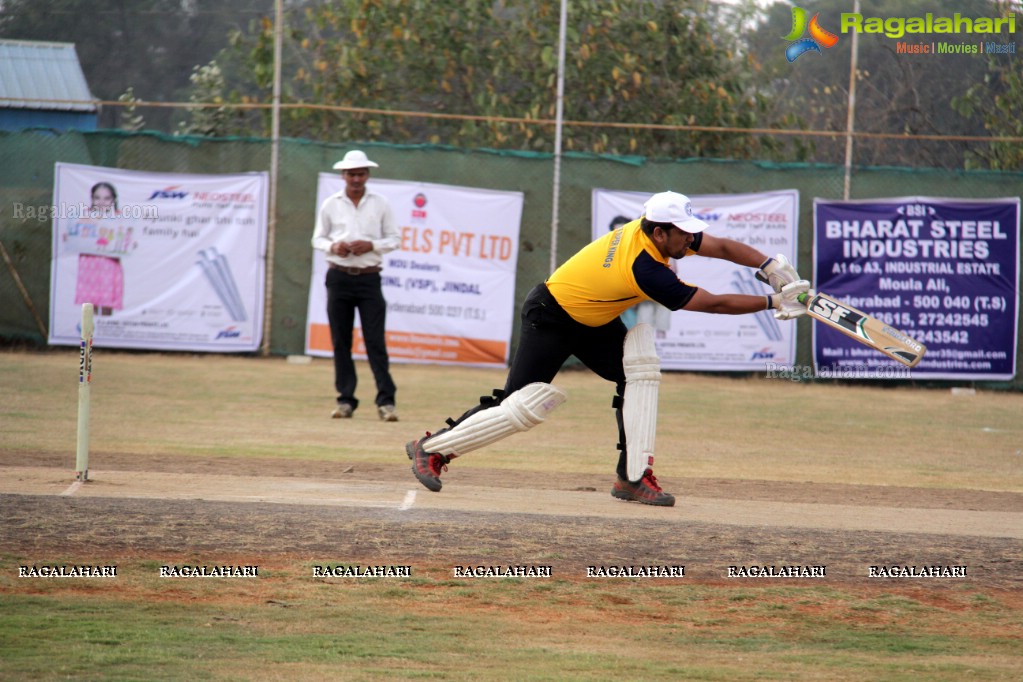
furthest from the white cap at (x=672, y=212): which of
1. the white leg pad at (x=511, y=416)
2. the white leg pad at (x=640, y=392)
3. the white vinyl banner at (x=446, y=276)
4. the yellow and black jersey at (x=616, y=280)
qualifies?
the white vinyl banner at (x=446, y=276)

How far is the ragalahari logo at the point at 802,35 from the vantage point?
56.9 ft

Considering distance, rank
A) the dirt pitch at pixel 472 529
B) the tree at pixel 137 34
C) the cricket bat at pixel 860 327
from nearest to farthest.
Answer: the dirt pitch at pixel 472 529
the cricket bat at pixel 860 327
the tree at pixel 137 34

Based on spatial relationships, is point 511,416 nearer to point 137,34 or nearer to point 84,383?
point 84,383

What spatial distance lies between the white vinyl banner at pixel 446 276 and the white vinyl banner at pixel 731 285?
4.38 ft

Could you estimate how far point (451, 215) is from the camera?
1545cm

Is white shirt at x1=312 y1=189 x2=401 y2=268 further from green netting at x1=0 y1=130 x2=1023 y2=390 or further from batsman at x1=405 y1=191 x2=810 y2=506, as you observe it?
green netting at x1=0 y1=130 x2=1023 y2=390

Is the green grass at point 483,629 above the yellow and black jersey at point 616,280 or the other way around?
the other way around

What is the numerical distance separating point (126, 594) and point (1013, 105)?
15.0 meters

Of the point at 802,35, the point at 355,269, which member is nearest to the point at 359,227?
the point at 355,269

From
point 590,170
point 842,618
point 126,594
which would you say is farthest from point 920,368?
point 126,594

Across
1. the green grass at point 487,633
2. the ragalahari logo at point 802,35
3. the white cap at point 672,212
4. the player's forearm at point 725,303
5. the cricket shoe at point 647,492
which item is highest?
the ragalahari logo at point 802,35

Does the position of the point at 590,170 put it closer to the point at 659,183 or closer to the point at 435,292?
the point at 659,183

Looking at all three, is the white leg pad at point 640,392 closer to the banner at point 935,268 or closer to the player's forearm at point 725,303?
the player's forearm at point 725,303

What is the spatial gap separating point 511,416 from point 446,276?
861 centimetres
